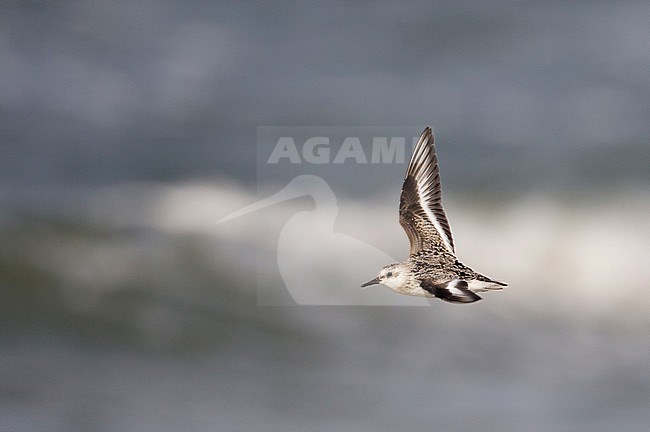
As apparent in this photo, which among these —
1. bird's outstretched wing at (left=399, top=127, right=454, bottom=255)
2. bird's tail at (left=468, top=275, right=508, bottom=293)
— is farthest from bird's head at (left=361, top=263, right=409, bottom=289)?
bird's tail at (left=468, top=275, right=508, bottom=293)

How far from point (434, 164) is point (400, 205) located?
3.27 feet

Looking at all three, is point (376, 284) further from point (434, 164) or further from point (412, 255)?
point (434, 164)

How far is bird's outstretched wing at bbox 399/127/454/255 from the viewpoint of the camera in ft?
50.9

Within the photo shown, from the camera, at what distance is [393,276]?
49.1 ft

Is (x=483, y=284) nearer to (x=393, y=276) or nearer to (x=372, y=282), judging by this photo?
(x=393, y=276)

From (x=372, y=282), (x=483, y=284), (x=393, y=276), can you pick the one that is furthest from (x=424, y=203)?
(x=483, y=284)

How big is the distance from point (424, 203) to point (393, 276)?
1.68 metres

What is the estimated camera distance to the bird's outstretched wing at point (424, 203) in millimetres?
15523

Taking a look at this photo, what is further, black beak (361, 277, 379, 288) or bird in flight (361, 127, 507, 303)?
black beak (361, 277, 379, 288)

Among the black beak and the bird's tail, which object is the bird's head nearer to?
the black beak

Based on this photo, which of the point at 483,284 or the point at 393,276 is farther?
the point at 393,276

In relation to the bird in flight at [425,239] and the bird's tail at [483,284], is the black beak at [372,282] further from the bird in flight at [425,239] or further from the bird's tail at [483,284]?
the bird's tail at [483,284]

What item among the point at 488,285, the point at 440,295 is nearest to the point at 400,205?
the point at 488,285

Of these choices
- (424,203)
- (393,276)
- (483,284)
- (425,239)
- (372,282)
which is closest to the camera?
(483,284)
